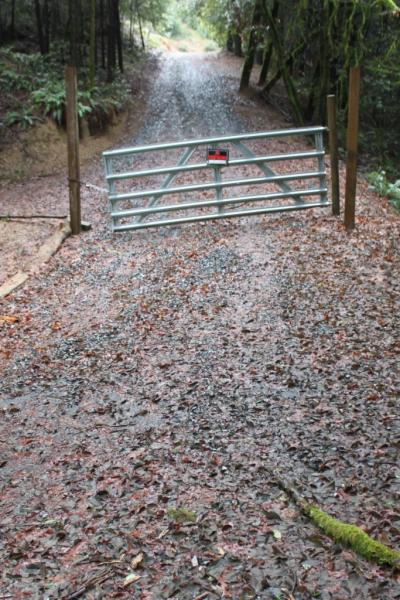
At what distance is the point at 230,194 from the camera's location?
10.6 metres

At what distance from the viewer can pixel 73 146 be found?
8.87 meters

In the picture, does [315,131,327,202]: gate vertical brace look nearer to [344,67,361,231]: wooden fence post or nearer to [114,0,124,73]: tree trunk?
[344,67,361,231]: wooden fence post

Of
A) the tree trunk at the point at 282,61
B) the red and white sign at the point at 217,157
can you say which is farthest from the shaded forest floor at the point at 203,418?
the tree trunk at the point at 282,61

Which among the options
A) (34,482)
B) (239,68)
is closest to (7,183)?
(34,482)

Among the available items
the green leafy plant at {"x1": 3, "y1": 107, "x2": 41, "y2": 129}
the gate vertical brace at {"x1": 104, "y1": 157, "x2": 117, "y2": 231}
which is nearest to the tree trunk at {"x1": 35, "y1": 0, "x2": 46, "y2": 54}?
the green leafy plant at {"x1": 3, "y1": 107, "x2": 41, "y2": 129}

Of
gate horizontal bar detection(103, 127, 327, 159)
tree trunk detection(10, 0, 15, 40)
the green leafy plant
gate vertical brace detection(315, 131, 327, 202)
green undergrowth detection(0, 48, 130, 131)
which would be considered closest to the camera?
gate horizontal bar detection(103, 127, 327, 159)

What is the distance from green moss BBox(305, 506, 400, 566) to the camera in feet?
9.05

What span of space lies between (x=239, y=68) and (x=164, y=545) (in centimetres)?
2710

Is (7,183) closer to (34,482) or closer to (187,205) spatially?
(187,205)

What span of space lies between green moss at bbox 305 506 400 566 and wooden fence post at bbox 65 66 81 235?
7109 mm

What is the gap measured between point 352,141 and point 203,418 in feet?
17.7

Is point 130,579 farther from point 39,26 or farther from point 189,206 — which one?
point 39,26

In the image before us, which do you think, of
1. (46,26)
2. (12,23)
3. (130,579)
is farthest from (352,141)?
(12,23)

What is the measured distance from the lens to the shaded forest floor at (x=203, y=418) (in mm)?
2900
